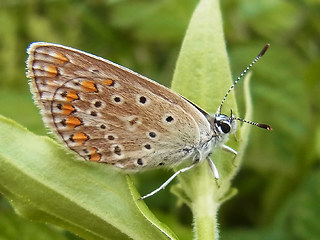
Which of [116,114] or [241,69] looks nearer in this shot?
[116,114]

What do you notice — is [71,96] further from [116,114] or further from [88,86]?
[116,114]

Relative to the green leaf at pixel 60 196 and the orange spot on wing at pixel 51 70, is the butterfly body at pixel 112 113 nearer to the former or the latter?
the orange spot on wing at pixel 51 70

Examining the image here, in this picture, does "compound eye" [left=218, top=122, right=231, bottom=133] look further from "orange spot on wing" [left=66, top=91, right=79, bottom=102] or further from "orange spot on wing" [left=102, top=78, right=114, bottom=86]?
"orange spot on wing" [left=66, top=91, right=79, bottom=102]

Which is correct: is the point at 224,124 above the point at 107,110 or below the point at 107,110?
above

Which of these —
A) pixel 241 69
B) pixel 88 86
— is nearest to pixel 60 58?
pixel 88 86

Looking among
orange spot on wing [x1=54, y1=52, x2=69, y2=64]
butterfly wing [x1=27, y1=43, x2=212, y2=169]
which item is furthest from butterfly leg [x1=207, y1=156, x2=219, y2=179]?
orange spot on wing [x1=54, y1=52, x2=69, y2=64]
